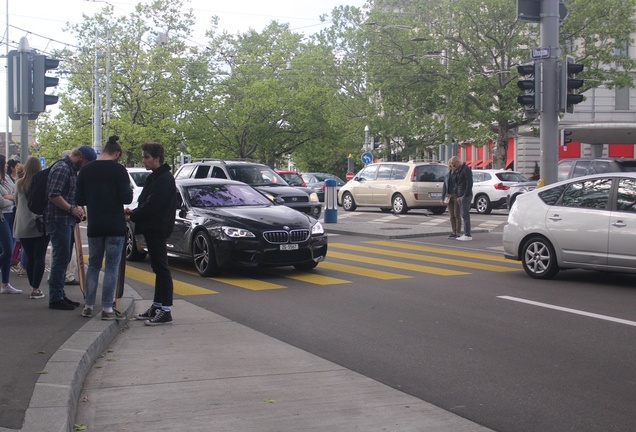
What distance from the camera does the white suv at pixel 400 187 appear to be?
28.6 metres

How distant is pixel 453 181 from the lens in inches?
757

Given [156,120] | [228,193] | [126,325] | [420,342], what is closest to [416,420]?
[420,342]

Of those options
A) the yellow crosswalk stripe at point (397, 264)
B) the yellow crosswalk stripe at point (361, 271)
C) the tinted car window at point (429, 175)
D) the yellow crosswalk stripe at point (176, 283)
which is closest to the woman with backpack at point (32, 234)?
the yellow crosswalk stripe at point (176, 283)

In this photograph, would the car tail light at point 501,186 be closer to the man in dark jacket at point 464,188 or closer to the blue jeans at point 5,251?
the man in dark jacket at point 464,188

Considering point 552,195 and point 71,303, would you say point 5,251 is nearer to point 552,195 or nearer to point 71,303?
point 71,303

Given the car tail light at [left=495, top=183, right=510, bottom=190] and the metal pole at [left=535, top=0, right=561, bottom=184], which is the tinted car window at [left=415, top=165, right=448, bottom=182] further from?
the metal pole at [left=535, top=0, right=561, bottom=184]

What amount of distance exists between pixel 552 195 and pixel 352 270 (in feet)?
10.6

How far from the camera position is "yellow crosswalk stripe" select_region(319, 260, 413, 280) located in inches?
497

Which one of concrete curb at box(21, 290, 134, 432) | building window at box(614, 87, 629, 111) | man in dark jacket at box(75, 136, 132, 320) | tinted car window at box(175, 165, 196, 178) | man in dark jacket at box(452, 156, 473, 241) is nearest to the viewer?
concrete curb at box(21, 290, 134, 432)

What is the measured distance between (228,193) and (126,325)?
529cm

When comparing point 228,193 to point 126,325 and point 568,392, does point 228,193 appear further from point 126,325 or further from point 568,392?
point 568,392

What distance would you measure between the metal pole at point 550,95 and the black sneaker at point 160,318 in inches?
439

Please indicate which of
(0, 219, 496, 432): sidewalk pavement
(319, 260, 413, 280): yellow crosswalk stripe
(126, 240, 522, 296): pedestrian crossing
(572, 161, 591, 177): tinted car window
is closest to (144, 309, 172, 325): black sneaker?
(0, 219, 496, 432): sidewalk pavement

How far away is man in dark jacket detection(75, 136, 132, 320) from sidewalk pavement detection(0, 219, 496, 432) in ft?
1.47
